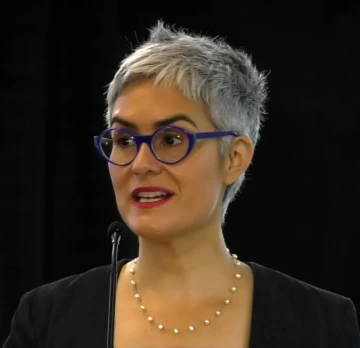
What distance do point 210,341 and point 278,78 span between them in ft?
2.96

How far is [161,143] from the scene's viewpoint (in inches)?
47.4

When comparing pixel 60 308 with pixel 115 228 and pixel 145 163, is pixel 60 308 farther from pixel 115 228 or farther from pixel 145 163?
pixel 145 163

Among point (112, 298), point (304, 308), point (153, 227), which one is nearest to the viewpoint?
point (112, 298)

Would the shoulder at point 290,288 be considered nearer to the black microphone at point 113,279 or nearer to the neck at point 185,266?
the neck at point 185,266

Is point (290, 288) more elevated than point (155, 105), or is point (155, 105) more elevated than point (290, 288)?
point (155, 105)

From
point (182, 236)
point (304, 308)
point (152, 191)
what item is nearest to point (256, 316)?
point (304, 308)

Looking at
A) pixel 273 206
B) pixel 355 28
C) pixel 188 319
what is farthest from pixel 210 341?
pixel 355 28

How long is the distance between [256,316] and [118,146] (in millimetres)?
391

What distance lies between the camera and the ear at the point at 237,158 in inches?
50.8

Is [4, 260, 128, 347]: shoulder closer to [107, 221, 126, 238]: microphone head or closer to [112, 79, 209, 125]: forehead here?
[107, 221, 126, 238]: microphone head

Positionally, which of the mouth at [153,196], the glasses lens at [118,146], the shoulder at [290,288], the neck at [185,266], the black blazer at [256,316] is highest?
the glasses lens at [118,146]

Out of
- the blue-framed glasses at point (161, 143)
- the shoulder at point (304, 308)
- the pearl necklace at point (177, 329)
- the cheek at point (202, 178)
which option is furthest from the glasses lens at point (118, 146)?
the shoulder at point (304, 308)

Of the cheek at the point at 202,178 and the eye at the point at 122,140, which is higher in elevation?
the eye at the point at 122,140

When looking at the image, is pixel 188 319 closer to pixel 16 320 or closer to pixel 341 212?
pixel 16 320
